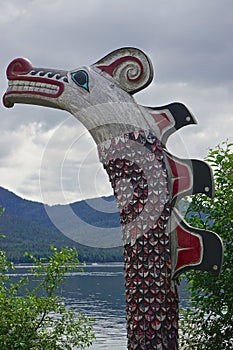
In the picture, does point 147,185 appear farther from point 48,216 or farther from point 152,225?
point 48,216

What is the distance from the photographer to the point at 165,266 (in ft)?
11.6

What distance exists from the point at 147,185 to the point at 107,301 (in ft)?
76.7

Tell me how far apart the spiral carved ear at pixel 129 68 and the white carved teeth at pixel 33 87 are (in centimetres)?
36

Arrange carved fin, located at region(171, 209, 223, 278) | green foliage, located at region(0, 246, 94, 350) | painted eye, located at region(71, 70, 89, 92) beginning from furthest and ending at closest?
Answer: green foliage, located at region(0, 246, 94, 350), painted eye, located at region(71, 70, 89, 92), carved fin, located at region(171, 209, 223, 278)

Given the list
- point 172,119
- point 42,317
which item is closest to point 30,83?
point 172,119

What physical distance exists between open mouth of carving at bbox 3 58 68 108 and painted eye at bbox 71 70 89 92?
0.07 meters

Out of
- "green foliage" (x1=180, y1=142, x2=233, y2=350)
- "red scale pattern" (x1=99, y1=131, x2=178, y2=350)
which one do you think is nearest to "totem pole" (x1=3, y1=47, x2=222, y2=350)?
"red scale pattern" (x1=99, y1=131, x2=178, y2=350)

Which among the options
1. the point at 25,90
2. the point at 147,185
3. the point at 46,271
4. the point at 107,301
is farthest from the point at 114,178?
the point at 107,301

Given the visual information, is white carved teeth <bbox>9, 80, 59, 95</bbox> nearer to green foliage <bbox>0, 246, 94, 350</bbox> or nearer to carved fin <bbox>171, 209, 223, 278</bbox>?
carved fin <bbox>171, 209, 223, 278</bbox>

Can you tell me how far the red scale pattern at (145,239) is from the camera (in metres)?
3.53

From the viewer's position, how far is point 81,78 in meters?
3.95

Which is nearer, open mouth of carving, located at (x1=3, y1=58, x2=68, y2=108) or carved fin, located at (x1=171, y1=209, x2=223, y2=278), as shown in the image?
carved fin, located at (x1=171, y1=209, x2=223, y2=278)

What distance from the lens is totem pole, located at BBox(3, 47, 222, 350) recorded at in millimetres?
3538

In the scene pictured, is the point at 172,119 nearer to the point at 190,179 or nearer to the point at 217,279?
the point at 190,179
